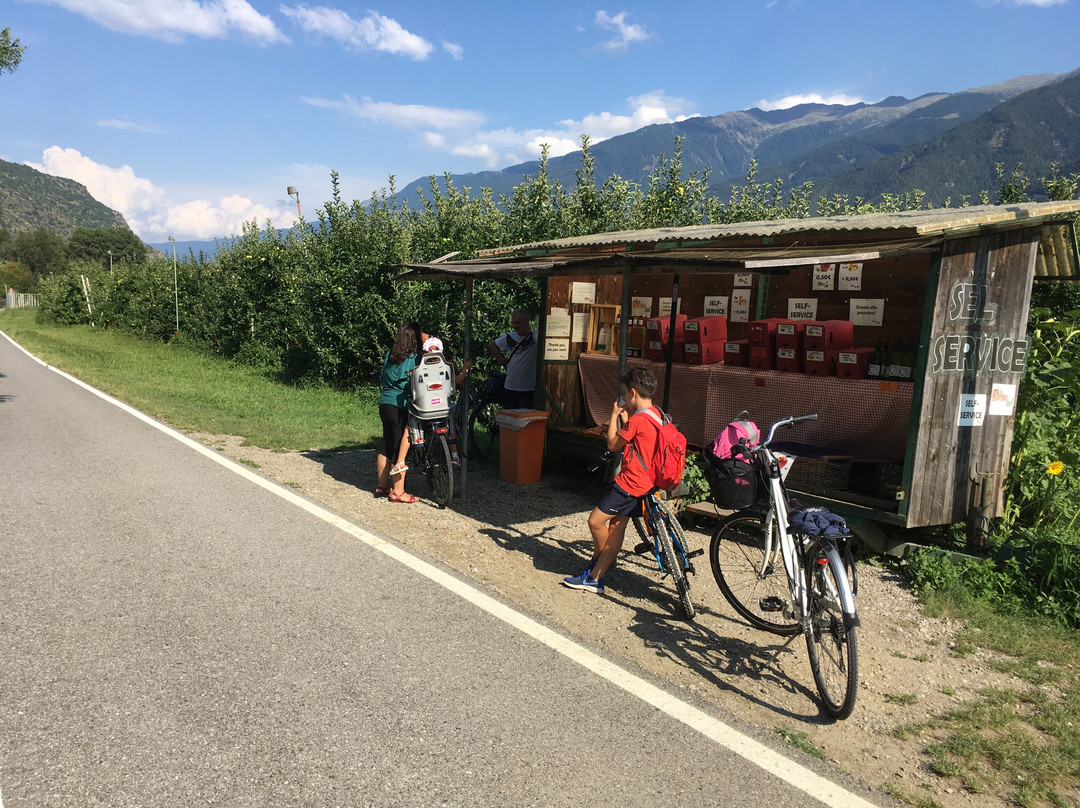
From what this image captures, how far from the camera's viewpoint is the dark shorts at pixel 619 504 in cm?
522

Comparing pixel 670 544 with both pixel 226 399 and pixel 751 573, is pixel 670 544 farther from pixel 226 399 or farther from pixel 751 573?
pixel 226 399

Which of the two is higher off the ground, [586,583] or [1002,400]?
[1002,400]

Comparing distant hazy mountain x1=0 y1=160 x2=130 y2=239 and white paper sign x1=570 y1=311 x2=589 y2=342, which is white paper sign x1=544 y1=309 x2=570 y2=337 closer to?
white paper sign x1=570 y1=311 x2=589 y2=342

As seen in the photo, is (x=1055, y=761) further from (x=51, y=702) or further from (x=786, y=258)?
(x=51, y=702)

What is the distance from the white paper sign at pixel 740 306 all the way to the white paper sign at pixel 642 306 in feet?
4.45

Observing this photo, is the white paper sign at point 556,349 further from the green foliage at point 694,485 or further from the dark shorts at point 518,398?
the green foliage at point 694,485

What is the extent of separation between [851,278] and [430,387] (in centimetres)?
505

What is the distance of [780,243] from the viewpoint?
23.8 feet

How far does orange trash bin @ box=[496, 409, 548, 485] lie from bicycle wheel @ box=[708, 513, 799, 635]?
3.85 metres

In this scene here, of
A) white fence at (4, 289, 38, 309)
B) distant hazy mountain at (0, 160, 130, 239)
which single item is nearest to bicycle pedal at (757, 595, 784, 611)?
white fence at (4, 289, 38, 309)

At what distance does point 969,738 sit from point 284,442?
8819mm

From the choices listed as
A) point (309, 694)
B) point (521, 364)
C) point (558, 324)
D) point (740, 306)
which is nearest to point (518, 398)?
point (521, 364)

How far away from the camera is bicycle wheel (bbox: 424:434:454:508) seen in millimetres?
7602

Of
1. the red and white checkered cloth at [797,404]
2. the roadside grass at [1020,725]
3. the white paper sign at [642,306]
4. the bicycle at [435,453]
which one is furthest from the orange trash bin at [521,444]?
the roadside grass at [1020,725]
